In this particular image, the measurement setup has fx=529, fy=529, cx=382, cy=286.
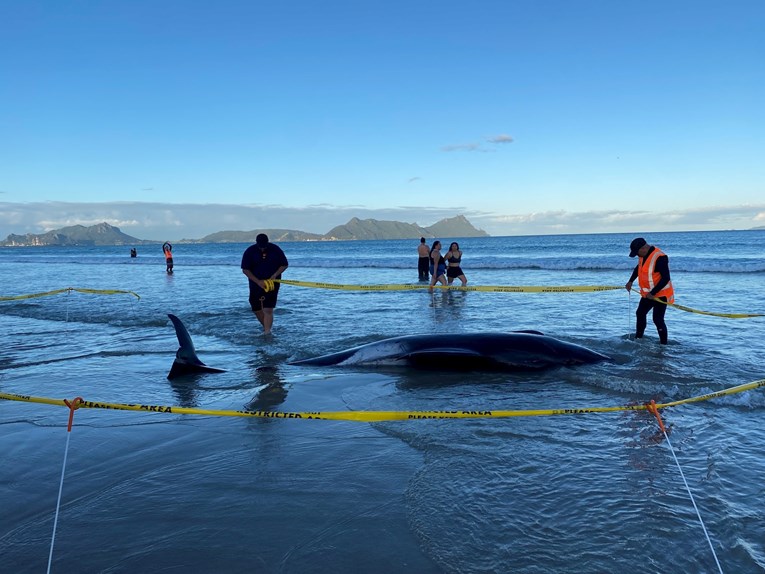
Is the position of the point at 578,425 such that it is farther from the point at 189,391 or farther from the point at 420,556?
the point at 189,391

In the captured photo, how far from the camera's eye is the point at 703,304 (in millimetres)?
13969

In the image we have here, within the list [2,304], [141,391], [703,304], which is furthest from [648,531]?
[2,304]

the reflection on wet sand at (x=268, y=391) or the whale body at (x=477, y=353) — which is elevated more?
the whale body at (x=477, y=353)

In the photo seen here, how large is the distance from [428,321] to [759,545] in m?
9.32

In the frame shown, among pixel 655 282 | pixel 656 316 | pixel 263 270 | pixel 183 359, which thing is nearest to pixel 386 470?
pixel 183 359

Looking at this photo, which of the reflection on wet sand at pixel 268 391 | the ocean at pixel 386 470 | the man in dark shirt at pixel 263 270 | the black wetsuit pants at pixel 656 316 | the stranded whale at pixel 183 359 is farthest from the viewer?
the man in dark shirt at pixel 263 270

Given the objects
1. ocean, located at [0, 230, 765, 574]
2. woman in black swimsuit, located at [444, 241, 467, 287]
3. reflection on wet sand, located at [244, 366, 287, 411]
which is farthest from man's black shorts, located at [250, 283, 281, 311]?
woman in black swimsuit, located at [444, 241, 467, 287]

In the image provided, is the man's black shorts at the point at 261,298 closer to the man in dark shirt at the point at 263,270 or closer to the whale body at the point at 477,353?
the man in dark shirt at the point at 263,270

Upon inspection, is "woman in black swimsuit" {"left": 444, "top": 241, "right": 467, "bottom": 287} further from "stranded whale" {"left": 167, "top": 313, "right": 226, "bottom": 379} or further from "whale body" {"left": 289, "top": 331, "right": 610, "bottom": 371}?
"stranded whale" {"left": 167, "top": 313, "right": 226, "bottom": 379}

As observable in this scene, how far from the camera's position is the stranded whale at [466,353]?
716 centimetres

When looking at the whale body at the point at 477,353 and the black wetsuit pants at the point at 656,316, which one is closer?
the whale body at the point at 477,353

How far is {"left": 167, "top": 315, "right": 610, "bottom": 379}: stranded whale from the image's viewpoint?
7.16 m

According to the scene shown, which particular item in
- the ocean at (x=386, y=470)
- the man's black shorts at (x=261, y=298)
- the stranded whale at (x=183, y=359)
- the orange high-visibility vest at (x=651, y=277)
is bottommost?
the ocean at (x=386, y=470)

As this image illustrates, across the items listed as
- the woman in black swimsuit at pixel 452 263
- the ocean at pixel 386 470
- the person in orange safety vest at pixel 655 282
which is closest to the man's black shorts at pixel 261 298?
the ocean at pixel 386 470
